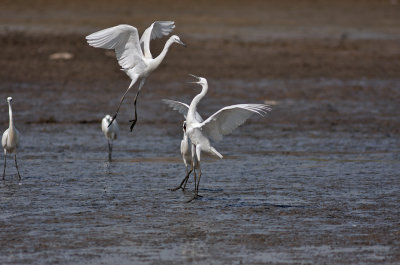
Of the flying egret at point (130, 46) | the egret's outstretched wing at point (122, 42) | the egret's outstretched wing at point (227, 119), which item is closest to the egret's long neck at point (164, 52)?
the flying egret at point (130, 46)

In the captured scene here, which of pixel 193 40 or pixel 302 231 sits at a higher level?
pixel 302 231

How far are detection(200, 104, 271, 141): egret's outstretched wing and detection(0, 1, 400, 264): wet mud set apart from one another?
2.92 ft

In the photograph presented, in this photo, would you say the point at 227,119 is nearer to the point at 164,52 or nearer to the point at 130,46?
the point at 164,52

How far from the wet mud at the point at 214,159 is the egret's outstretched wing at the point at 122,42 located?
1.77m

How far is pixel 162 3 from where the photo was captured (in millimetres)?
41875

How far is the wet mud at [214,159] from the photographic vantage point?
8.95m

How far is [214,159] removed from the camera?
1468 cm

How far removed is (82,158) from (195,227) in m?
5.15

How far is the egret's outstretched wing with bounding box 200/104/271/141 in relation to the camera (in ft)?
Answer: 35.3

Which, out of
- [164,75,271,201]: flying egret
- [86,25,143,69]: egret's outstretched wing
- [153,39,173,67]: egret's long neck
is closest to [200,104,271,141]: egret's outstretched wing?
[164,75,271,201]: flying egret

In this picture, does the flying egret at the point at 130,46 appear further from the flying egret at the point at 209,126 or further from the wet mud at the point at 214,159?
the wet mud at the point at 214,159

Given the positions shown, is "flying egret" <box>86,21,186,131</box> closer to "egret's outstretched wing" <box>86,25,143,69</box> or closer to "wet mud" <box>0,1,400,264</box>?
"egret's outstretched wing" <box>86,25,143,69</box>

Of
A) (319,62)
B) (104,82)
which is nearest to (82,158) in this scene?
(104,82)

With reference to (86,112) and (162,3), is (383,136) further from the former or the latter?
(162,3)
